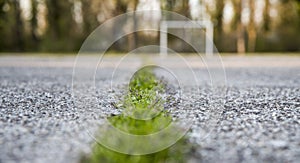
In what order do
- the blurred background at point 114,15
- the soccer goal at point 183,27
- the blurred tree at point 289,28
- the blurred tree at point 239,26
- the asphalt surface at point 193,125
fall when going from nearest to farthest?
the asphalt surface at point 193,125 → the soccer goal at point 183,27 → the blurred tree at point 239,26 → the blurred background at point 114,15 → the blurred tree at point 289,28

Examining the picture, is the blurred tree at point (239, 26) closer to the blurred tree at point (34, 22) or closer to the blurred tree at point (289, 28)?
the blurred tree at point (289, 28)

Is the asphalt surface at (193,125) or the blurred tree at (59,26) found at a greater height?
the blurred tree at (59,26)

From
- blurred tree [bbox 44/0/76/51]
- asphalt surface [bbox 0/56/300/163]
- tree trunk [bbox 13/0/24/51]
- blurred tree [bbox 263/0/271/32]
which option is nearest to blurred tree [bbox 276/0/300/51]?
blurred tree [bbox 263/0/271/32]

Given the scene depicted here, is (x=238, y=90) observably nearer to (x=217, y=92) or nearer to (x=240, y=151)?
(x=217, y=92)

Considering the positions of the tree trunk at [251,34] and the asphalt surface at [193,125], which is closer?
the asphalt surface at [193,125]

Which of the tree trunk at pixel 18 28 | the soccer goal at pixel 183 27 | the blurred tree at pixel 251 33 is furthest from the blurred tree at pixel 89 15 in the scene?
the blurred tree at pixel 251 33

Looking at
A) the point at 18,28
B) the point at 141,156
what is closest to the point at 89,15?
the point at 18,28

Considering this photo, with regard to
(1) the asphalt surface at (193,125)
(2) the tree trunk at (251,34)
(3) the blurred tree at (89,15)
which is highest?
(3) the blurred tree at (89,15)
